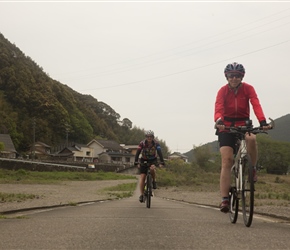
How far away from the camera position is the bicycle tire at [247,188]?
15.8ft

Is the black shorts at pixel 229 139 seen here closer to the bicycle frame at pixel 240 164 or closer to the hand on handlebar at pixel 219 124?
the bicycle frame at pixel 240 164

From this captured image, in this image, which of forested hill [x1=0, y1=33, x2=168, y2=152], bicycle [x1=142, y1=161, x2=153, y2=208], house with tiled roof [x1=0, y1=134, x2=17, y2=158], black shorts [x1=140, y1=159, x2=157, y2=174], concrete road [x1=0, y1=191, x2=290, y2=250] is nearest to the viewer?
concrete road [x1=0, y1=191, x2=290, y2=250]

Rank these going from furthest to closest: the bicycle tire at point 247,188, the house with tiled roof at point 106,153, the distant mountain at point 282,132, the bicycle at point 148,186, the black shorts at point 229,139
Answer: the distant mountain at point 282,132 < the house with tiled roof at point 106,153 < the bicycle at point 148,186 < the black shorts at point 229,139 < the bicycle tire at point 247,188

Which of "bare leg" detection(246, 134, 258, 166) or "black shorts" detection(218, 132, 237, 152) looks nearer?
"bare leg" detection(246, 134, 258, 166)

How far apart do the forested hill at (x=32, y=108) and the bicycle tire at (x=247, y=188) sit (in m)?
75.6

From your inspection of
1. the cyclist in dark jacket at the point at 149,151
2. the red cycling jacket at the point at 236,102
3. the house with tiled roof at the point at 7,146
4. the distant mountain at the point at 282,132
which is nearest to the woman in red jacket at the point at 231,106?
the red cycling jacket at the point at 236,102

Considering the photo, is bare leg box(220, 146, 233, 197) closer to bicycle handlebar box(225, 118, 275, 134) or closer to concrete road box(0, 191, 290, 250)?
bicycle handlebar box(225, 118, 275, 134)

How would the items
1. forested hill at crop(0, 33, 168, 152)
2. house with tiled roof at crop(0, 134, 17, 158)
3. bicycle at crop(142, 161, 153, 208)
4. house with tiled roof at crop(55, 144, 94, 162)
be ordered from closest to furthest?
bicycle at crop(142, 161, 153, 208), house with tiled roof at crop(0, 134, 17, 158), forested hill at crop(0, 33, 168, 152), house with tiled roof at crop(55, 144, 94, 162)

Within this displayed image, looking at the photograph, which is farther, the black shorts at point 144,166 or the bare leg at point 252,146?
the black shorts at point 144,166

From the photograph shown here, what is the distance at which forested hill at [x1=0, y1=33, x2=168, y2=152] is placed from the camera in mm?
90938

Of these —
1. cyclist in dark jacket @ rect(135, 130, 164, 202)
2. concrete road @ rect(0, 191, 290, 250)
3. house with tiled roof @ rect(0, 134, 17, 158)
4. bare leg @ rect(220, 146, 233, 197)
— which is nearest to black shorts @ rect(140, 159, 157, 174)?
cyclist in dark jacket @ rect(135, 130, 164, 202)

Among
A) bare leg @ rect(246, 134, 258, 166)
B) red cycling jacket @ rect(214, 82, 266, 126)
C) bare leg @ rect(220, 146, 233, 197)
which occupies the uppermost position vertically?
red cycling jacket @ rect(214, 82, 266, 126)

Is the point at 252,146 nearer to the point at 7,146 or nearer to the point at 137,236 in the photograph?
the point at 137,236

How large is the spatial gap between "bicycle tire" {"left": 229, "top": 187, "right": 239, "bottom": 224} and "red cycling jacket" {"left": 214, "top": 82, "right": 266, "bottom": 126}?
909mm
